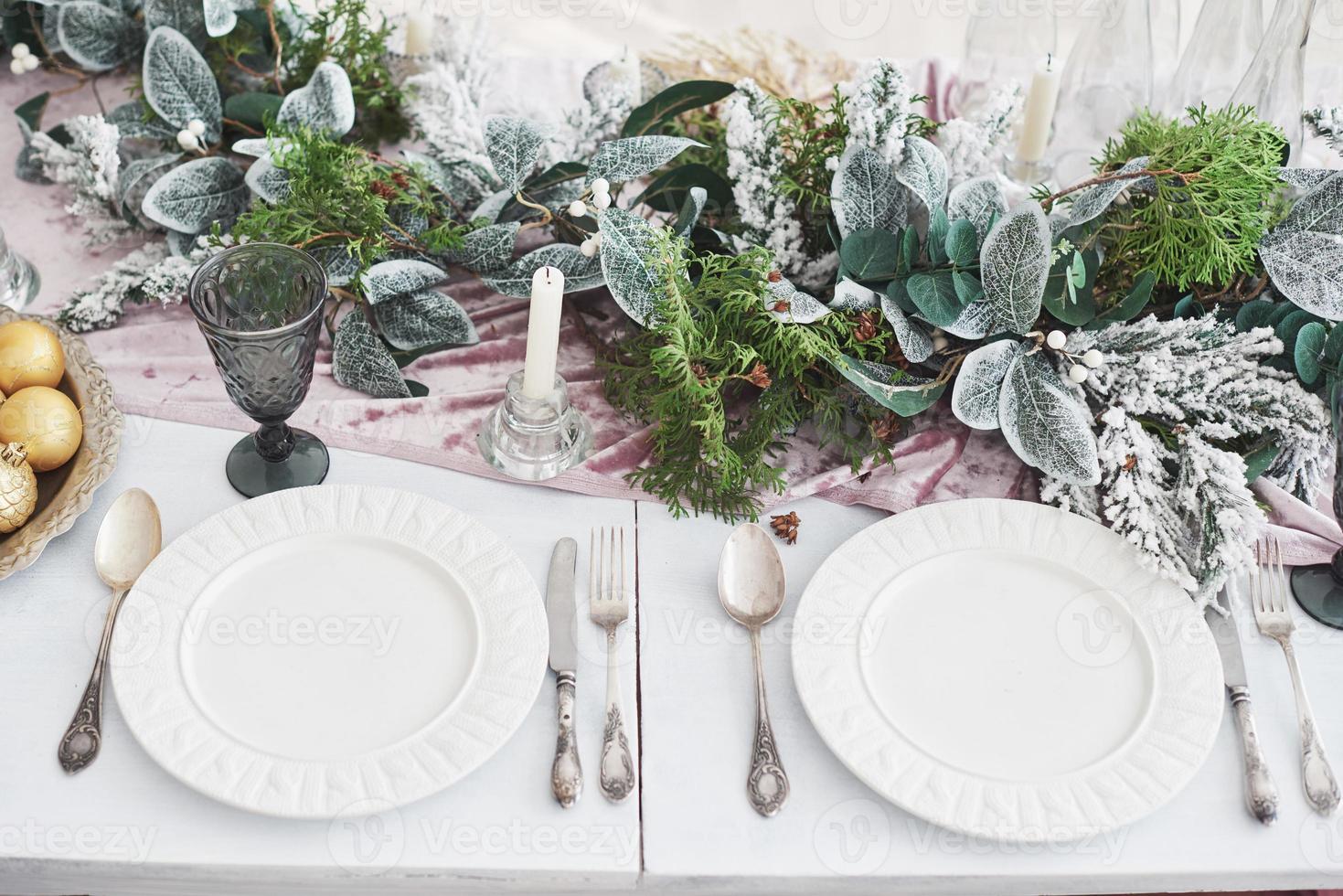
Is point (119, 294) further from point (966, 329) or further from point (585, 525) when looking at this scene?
point (966, 329)

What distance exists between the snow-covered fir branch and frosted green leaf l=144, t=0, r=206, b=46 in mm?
136

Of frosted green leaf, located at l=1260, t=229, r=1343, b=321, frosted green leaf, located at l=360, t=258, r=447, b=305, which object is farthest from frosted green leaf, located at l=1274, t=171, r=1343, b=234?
frosted green leaf, located at l=360, t=258, r=447, b=305

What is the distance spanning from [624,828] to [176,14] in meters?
0.91

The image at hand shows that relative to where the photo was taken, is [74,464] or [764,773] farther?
[74,464]

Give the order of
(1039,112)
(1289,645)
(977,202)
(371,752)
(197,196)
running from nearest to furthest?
1. (371,752)
2. (1289,645)
3. (977,202)
4. (197,196)
5. (1039,112)

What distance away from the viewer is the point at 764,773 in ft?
2.29

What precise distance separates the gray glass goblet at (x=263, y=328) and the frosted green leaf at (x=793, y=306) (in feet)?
1.08

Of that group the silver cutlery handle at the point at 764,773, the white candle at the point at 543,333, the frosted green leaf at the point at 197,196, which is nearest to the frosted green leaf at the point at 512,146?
the white candle at the point at 543,333

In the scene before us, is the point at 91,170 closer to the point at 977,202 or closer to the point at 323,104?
the point at 323,104

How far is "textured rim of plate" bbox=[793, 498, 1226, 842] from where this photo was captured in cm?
66

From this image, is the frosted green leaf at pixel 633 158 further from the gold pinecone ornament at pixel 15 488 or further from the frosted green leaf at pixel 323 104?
the gold pinecone ornament at pixel 15 488

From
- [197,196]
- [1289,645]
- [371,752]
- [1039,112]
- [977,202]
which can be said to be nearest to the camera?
[371,752]

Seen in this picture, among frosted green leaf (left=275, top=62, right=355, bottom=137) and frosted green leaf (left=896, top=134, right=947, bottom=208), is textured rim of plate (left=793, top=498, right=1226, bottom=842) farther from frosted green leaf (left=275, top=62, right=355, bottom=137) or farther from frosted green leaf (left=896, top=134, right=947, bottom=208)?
frosted green leaf (left=275, top=62, right=355, bottom=137)

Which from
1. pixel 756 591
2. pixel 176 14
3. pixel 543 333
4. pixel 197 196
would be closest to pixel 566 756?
pixel 756 591
